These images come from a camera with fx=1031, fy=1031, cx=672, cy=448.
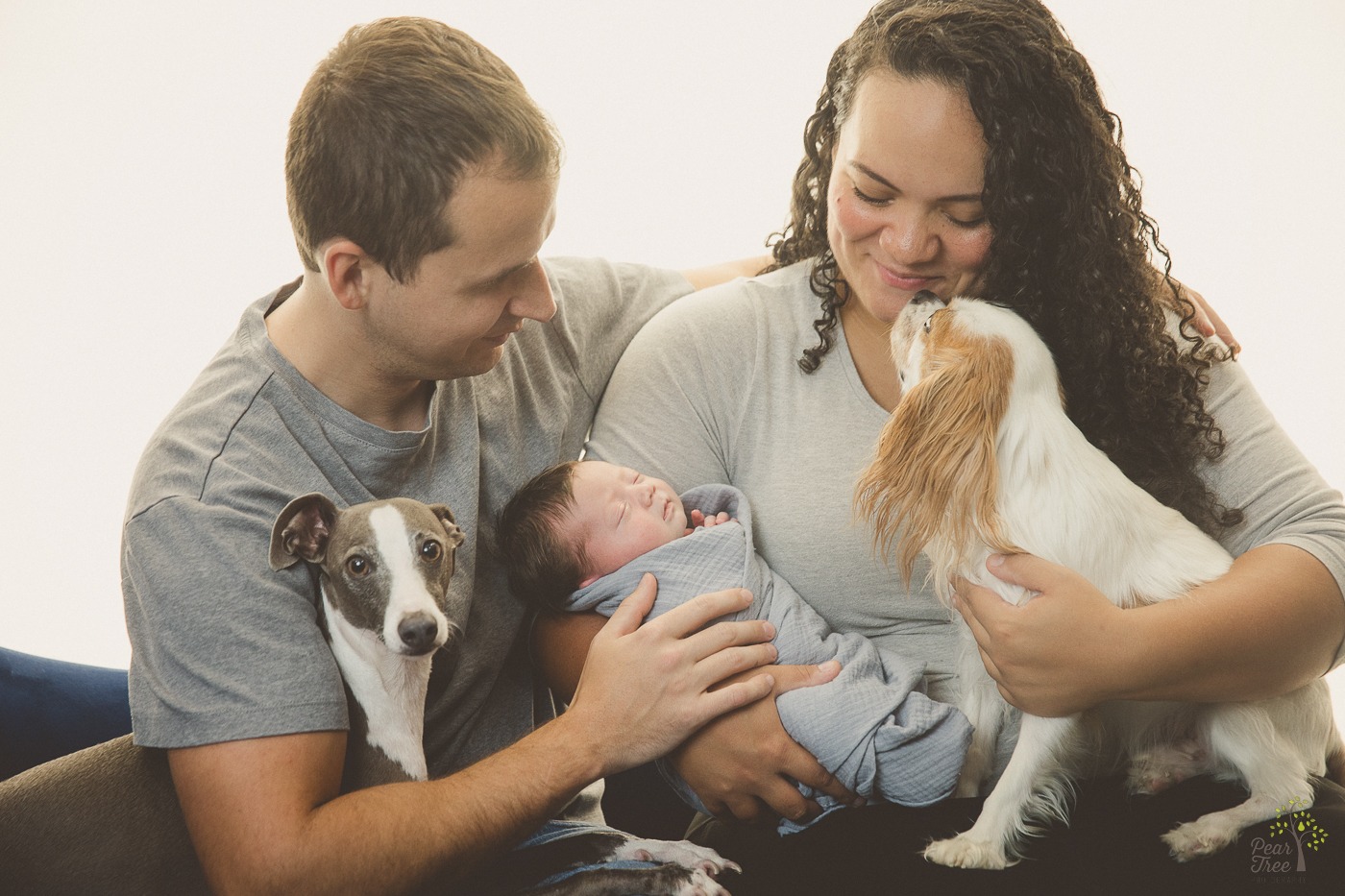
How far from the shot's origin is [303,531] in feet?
5.13

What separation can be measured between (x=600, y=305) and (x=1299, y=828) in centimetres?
161

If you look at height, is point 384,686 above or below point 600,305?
below

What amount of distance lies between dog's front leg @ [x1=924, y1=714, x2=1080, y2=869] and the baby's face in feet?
2.38

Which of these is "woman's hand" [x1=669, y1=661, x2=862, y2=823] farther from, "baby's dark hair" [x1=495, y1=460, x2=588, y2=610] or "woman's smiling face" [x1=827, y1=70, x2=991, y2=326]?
"woman's smiling face" [x1=827, y1=70, x2=991, y2=326]

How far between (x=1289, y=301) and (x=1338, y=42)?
83 cm

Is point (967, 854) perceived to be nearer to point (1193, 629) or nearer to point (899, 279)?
point (1193, 629)

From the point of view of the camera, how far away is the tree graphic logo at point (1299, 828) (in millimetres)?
1595

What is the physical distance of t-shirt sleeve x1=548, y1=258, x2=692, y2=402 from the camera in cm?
221

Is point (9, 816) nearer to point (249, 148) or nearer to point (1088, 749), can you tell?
point (1088, 749)

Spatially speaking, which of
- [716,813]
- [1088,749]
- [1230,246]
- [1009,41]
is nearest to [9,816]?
[716,813]

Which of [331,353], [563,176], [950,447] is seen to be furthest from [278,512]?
[563,176]

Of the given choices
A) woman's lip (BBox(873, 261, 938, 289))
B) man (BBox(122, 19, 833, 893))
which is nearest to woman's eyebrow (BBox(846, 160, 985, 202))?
woman's lip (BBox(873, 261, 938, 289))

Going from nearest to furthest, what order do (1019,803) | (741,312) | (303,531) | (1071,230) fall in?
(303,531)
(1019,803)
(1071,230)
(741,312)

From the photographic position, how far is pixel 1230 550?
6.20ft
